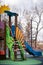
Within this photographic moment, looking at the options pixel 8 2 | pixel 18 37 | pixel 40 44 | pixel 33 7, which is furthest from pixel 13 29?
pixel 40 44

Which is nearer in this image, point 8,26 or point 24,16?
point 8,26

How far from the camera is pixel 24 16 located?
14805 millimetres

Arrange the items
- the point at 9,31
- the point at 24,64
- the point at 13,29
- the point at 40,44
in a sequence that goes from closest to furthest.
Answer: the point at 24,64 → the point at 9,31 → the point at 13,29 → the point at 40,44

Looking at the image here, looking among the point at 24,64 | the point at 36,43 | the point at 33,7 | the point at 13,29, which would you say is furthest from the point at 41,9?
the point at 24,64

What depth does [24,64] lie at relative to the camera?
6098 mm

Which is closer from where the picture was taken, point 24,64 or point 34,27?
point 24,64

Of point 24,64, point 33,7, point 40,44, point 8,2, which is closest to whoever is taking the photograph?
point 24,64

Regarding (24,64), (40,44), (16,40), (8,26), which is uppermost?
(8,26)

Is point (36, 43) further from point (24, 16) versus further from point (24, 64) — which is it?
point (24, 64)

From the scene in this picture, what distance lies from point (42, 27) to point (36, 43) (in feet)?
4.17

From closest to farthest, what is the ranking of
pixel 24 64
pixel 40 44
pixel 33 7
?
pixel 24 64 → pixel 33 7 → pixel 40 44

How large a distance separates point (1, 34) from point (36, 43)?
7836 mm

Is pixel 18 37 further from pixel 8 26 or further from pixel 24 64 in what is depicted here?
pixel 24 64

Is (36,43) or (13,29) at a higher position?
(13,29)
